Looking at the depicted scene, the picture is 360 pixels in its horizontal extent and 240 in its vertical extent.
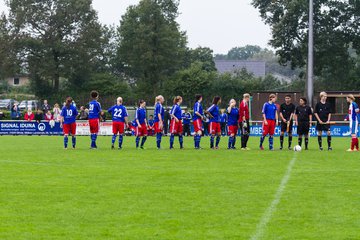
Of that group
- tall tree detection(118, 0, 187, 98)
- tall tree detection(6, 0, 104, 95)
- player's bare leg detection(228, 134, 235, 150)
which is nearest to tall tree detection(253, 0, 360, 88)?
tall tree detection(118, 0, 187, 98)

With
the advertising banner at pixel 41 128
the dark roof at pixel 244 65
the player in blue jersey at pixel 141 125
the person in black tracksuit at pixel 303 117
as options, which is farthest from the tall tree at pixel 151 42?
the person in black tracksuit at pixel 303 117

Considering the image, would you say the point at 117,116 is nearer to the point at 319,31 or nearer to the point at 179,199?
the point at 179,199

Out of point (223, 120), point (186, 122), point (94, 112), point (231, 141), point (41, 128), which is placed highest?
point (94, 112)

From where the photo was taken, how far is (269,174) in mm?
17266

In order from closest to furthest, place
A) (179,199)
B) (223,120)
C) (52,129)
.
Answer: (179,199) → (223,120) → (52,129)

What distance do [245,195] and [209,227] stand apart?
10.8 ft

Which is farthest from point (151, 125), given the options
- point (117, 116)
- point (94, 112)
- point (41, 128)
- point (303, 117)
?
point (303, 117)

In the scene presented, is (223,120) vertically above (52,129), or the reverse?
(223,120)

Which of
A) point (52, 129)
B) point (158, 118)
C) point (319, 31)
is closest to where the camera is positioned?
point (158, 118)

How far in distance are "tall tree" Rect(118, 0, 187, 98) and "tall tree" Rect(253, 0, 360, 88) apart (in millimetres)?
17320

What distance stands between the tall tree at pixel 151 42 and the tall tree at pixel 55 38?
16.1 ft

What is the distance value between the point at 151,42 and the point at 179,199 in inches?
3078

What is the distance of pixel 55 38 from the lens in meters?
87.9

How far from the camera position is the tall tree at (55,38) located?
86812mm
